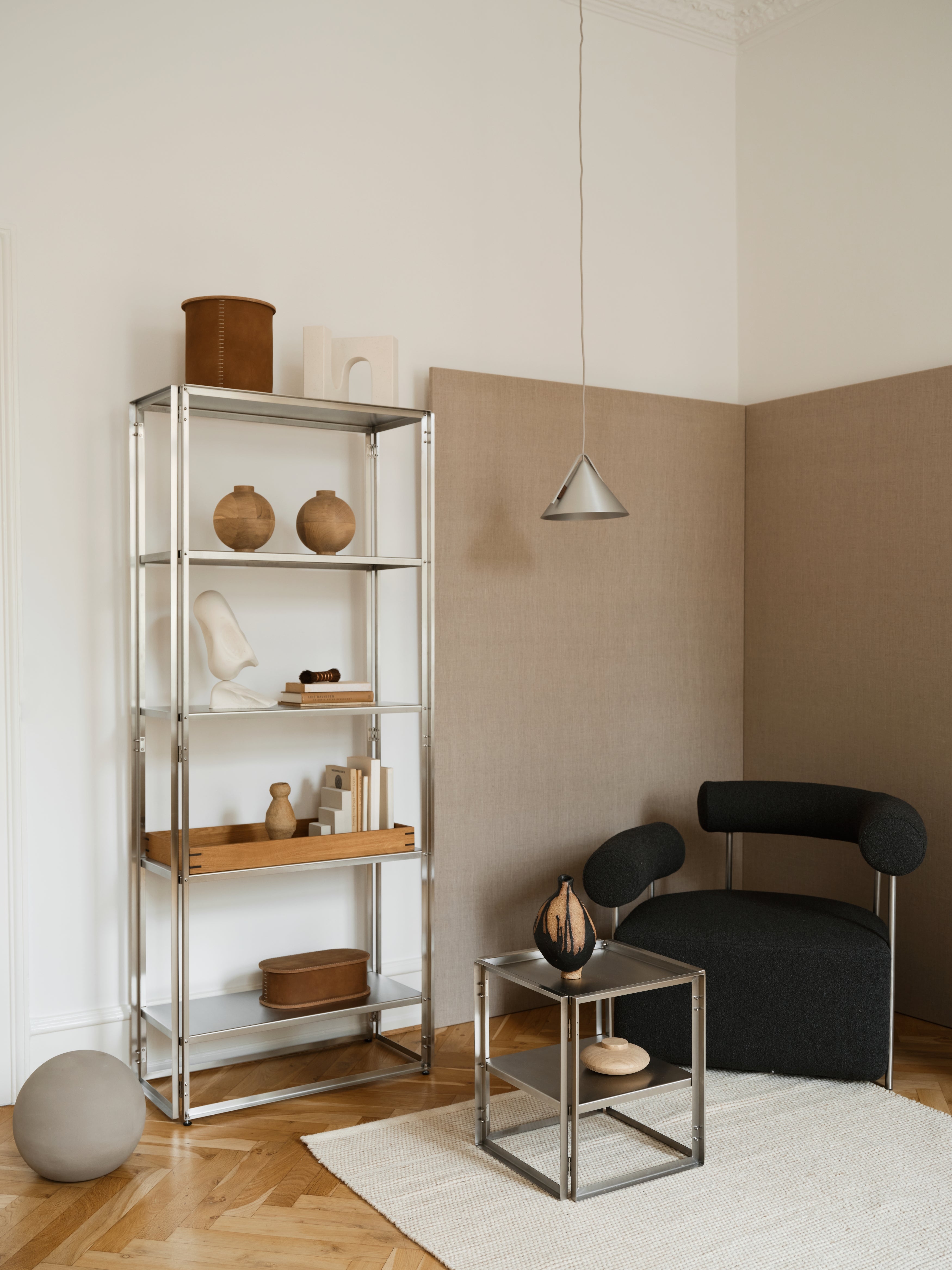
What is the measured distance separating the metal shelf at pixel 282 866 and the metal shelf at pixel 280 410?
1.30 meters

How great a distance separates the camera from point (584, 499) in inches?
138

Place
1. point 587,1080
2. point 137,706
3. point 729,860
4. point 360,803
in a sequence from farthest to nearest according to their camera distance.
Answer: point 729,860, point 360,803, point 137,706, point 587,1080

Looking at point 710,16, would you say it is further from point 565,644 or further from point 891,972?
point 891,972

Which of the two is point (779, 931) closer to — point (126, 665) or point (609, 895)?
point (609, 895)

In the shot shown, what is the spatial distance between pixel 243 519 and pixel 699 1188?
2098 mm

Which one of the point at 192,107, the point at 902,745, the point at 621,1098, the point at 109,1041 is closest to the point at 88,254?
the point at 192,107

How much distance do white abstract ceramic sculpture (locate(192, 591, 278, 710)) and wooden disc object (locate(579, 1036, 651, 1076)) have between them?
129 centimetres

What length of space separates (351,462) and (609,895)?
1.63 m

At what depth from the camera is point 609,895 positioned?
339 cm

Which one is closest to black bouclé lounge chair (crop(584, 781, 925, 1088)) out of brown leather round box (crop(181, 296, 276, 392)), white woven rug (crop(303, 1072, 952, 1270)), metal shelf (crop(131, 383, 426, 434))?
white woven rug (crop(303, 1072, 952, 1270))

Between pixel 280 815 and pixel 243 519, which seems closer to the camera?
pixel 243 519

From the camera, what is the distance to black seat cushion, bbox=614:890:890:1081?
324cm

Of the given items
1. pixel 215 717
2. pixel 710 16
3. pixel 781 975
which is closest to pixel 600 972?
pixel 781 975

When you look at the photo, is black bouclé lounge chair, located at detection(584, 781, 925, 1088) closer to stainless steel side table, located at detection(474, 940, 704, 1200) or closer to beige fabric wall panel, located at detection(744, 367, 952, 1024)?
stainless steel side table, located at detection(474, 940, 704, 1200)
